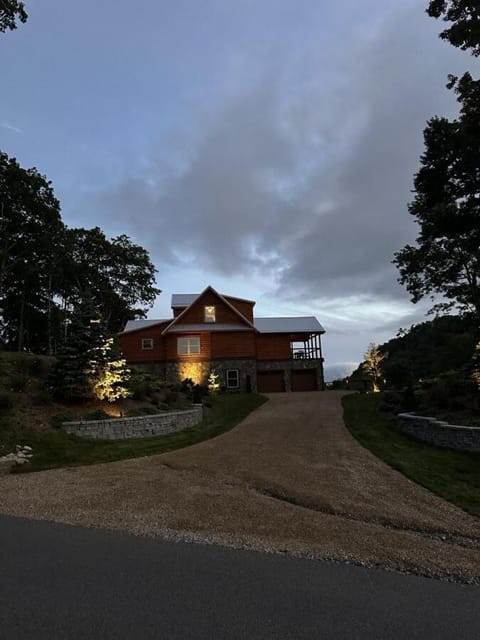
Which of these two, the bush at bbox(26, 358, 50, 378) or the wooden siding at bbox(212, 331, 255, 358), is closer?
the bush at bbox(26, 358, 50, 378)

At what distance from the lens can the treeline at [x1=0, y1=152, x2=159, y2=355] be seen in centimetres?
3138

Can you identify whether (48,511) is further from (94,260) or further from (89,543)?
(94,260)

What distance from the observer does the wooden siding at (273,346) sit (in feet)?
109

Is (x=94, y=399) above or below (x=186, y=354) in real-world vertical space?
below

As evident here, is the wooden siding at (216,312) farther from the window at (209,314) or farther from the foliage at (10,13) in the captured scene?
the foliage at (10,13)

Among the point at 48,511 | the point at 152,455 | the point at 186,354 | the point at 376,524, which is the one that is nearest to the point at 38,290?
the point at 186,354

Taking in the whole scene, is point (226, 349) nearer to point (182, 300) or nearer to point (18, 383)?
point (182, 300)

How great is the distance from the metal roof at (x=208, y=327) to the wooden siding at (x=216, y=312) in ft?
1.01

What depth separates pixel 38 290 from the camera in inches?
1529

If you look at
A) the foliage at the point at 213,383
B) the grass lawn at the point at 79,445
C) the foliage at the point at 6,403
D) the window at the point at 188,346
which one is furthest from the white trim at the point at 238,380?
the foliage at the point at 6,403

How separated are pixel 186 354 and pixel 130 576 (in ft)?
92.0

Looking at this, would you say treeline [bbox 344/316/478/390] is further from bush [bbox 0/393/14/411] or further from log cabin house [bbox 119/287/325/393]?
bush [bbox 0/393/14/411]

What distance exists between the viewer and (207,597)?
3396mm

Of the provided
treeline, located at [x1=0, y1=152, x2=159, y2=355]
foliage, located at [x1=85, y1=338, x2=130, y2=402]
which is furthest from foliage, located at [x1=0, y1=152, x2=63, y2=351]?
foliage, located at [x1=85, y1=338, x2=130, y2=402]
